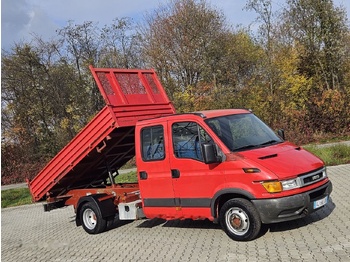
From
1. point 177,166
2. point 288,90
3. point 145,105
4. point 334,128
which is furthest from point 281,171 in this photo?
point 288,90

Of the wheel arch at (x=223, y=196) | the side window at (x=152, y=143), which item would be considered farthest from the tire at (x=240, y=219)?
the side window at (x=152, y=143)

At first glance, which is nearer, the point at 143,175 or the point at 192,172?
the point at 192,172

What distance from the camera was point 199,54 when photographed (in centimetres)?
2647

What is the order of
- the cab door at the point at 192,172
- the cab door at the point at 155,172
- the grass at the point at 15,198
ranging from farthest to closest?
the grass at the point at 15,198, the cab door at the point at 155,172, the cab door at the point at 192,172

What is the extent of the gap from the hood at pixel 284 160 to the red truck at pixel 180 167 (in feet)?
0.05

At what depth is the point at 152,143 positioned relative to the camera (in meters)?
7.12

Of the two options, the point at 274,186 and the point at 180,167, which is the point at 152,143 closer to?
the point at 180,167

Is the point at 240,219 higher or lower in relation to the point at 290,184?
lower

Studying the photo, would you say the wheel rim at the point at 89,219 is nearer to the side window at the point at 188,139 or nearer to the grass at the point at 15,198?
the side window at the point at 188,139

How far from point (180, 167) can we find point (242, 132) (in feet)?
3.81

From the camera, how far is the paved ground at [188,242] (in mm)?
5617

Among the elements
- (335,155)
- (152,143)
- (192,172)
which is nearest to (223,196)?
(192,172)

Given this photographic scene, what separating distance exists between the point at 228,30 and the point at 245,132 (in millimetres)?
23054

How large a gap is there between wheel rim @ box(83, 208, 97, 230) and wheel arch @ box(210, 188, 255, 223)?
287 cm
